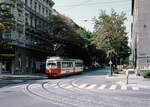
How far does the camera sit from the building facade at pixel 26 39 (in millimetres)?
30867

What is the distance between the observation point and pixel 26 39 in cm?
3584

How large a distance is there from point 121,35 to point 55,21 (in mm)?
13073

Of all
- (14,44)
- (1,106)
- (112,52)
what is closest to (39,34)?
(14,44)

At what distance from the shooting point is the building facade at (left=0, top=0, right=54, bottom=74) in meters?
30.9

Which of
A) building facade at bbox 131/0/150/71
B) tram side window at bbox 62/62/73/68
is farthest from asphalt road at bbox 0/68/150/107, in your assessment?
building facade at bbox 131/0/150/71

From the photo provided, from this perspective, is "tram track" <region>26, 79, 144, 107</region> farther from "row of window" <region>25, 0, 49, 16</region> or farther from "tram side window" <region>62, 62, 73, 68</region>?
"row of window" <region>25, 0, 49, 16</region>

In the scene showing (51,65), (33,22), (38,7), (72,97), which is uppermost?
(38,7)

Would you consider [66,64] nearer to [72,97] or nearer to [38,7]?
[72,97]

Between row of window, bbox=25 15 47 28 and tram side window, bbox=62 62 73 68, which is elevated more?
row of window, bbox=25 15 47 28

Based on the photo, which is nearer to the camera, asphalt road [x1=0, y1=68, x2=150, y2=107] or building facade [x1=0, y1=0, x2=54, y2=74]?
asphalt road [x1=0, y1=68, x2=150, y2=107]

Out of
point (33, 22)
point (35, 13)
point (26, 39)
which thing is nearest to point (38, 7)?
point (35, 13)

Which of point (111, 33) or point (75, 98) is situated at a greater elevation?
point (111, 33)

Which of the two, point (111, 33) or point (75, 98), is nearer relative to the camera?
point (75, 98)

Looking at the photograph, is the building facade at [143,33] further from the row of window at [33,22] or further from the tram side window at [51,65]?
the row of window at [33,22]
